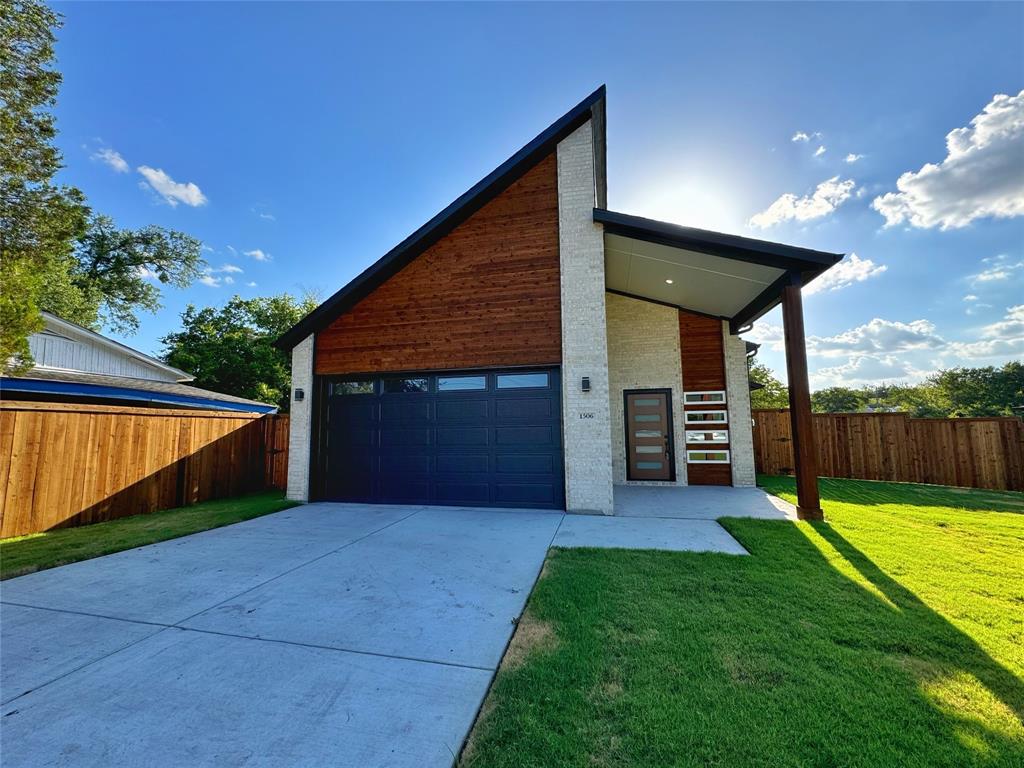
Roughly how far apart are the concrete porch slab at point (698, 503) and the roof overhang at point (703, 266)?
144 inches

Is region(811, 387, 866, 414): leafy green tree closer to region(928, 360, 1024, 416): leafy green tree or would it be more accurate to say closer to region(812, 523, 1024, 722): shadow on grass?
region(928, 360, 1024, 416): leafy green tree

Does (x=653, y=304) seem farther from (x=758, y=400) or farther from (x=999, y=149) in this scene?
(x=758, y=400)

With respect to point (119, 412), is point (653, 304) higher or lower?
higher

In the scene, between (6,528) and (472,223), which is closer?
(6,528)

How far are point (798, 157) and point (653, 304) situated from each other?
12.9 feet

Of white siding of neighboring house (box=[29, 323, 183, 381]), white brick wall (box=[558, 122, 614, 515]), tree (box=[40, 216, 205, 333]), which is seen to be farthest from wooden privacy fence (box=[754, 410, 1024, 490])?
tree (box=[40, 216, 205, 333])

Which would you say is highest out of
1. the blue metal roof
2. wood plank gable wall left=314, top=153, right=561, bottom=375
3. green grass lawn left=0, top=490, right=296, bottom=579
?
wood plank gable wall left=314, top=153, right=561, bottom=375

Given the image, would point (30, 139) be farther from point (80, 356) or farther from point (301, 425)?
point (301, 425)

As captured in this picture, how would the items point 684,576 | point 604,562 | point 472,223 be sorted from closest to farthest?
1. point 684,576
2. point 604,562
3. point 472,223

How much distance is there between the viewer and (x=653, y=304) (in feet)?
32.4

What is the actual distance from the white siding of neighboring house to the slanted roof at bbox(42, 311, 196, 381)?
3 cm

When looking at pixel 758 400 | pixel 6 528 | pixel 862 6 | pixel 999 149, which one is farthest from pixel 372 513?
pixel 758 400

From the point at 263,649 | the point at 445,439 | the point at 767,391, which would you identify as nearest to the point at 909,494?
the point at 445,439

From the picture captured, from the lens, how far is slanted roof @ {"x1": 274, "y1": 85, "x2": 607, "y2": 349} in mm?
6988
